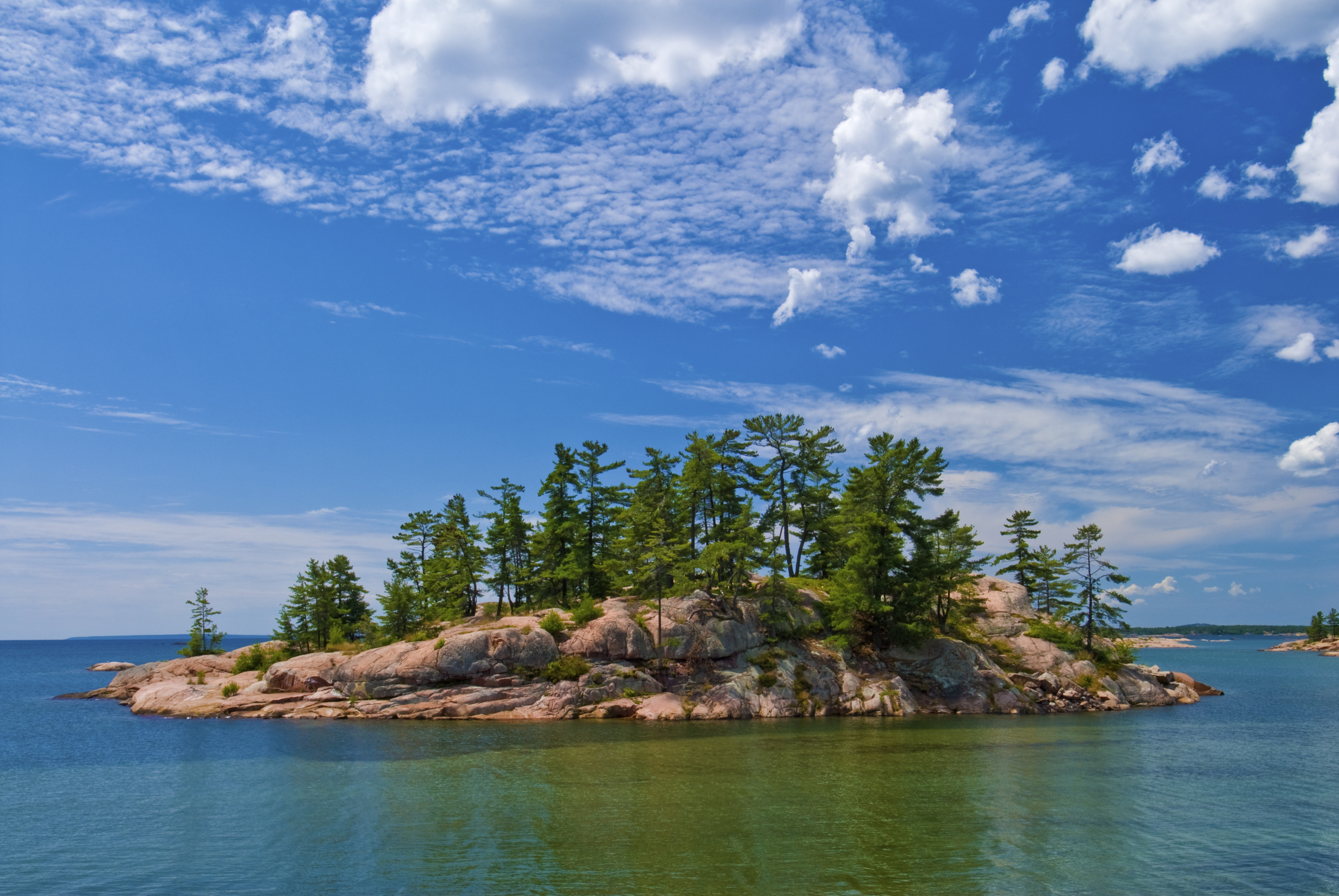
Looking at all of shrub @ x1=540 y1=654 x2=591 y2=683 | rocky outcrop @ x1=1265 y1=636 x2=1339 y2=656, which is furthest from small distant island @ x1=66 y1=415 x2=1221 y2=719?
rocky outcrop @ x1=1265 y1=636 x2=1339 y2=656

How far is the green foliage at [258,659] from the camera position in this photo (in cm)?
7694

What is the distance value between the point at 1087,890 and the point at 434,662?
51452mm

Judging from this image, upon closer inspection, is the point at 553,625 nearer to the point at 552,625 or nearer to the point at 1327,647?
the point at 552,625

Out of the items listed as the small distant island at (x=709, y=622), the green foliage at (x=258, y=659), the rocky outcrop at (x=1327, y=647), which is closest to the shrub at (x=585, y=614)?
the small distant island at (x=709, y=622)

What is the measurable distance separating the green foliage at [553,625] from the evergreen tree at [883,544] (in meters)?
24.5

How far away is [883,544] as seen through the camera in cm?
6644

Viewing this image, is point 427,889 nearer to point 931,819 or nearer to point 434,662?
point 931,819

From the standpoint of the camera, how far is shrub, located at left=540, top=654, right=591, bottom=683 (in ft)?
199

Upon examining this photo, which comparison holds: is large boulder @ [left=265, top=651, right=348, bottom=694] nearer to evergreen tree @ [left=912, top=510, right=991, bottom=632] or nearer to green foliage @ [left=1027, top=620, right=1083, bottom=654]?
evergreen tree @ [left=912, top=510, right=991, bottom=632]

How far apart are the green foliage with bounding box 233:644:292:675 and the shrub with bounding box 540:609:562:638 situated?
104 feet

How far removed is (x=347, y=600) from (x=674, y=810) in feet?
218

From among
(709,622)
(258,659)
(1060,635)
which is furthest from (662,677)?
(258,659)

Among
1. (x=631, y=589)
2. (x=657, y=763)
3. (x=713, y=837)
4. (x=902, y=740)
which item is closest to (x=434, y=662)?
(x=631, y=589)

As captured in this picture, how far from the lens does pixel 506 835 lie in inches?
1017
